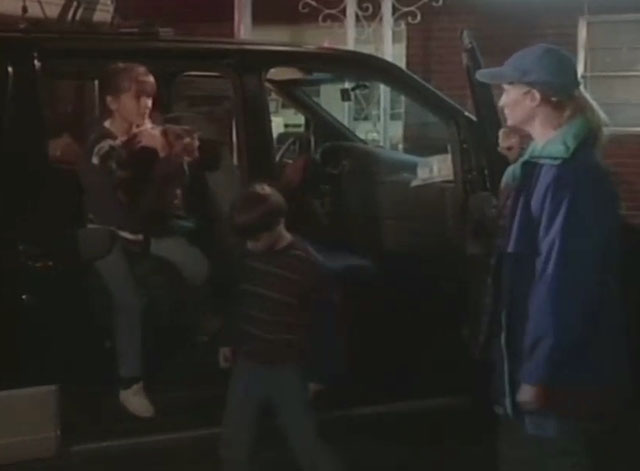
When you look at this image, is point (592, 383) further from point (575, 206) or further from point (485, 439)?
point (485, 439)

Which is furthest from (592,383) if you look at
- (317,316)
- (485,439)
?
(485,439)

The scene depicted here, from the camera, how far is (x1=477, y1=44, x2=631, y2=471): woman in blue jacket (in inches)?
126

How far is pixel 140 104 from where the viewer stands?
4008mm

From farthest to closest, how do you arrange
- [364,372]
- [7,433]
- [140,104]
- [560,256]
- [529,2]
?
[529,2] < [364,372] < [140,104] < [7,433] < [560,256]

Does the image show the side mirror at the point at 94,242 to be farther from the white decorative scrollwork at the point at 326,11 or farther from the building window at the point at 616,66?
the building window at the point at 616,66

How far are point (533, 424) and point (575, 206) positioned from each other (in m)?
0.58

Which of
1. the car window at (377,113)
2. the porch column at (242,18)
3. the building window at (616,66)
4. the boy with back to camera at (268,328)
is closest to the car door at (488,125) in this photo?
the car window at (377,113)

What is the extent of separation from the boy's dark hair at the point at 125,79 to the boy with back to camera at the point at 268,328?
1.53ft

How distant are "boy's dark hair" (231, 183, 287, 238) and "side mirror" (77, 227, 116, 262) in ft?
1.31

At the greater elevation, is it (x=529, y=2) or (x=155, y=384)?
(x=529, y=2)

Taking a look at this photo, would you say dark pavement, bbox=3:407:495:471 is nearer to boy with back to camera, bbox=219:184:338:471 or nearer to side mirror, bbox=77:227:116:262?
boy with back to camera, bbox=219:184:338:471

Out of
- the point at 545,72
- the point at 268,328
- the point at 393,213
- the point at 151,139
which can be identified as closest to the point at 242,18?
the point at 393,213

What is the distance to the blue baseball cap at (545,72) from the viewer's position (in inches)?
132

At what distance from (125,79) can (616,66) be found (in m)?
4.92
